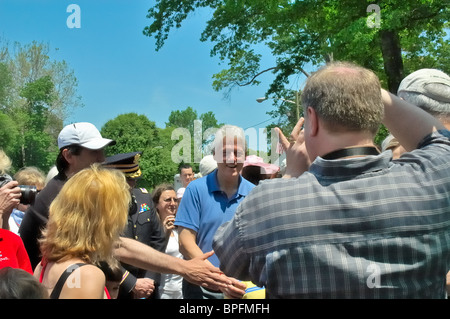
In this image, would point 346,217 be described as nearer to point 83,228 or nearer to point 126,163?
point 83,228

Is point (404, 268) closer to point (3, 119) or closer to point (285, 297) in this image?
point (285, 297)

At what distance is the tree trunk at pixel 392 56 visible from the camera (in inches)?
463

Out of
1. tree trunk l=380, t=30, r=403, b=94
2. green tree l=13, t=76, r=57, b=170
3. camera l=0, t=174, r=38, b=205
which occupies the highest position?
green tree l=13, t=76, r=57, b=170

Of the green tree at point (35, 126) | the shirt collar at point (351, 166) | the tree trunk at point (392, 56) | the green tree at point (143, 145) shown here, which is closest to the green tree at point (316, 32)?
the tree trunk at point (392, 56)

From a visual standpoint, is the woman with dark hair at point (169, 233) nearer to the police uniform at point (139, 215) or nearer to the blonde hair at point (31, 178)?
the police uniform at point (139, 215)

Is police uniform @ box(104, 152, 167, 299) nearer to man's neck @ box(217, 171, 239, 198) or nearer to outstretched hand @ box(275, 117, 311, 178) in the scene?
man's neck @ box(217, 171, 239, 198)

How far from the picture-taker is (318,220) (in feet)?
4.79

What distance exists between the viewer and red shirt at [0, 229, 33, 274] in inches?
105

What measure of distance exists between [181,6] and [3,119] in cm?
2494

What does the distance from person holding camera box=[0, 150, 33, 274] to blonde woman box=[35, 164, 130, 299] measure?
55 centimetres

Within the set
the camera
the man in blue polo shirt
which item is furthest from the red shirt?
the man in blue polo shirt

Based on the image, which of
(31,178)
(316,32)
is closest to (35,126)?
(316,32)

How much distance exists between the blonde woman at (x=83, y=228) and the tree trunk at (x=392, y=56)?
35.0 feet
